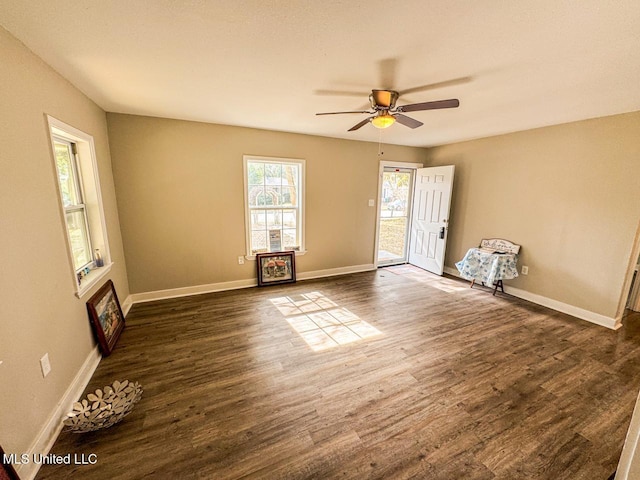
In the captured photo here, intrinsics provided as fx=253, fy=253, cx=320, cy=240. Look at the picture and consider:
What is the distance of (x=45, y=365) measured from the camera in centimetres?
159

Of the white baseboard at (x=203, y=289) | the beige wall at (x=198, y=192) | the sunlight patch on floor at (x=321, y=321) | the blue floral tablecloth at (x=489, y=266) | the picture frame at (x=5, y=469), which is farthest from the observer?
the blue floral tablecloth at (x=489, y=266)

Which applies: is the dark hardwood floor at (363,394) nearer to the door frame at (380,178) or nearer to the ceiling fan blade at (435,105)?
the door frame at (380,178)

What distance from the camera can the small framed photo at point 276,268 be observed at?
4121mm

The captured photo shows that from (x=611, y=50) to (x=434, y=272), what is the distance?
3837mm

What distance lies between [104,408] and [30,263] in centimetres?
105

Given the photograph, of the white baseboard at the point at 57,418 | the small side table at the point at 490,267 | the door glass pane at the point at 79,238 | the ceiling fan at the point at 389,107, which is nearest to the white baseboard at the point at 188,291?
the door glass pane at the point at 79,238

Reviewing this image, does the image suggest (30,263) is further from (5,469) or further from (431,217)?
(431,217)

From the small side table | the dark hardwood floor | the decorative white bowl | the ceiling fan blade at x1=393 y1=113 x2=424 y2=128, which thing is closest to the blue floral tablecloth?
the small side table

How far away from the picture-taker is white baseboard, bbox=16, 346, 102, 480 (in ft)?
4.48

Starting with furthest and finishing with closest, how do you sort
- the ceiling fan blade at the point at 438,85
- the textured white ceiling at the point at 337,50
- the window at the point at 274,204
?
the window at the point at 274,204 < the ceiling fan blade at the point at 438,85 < the textured white ceiling at the point at 337,50

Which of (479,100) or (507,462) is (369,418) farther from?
(479,100)

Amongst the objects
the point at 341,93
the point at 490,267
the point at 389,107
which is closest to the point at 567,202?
the point at 490,267

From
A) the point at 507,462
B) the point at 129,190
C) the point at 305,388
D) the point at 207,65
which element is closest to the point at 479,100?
the point at 207,65

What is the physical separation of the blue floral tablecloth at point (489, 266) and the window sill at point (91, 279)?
188 inches
